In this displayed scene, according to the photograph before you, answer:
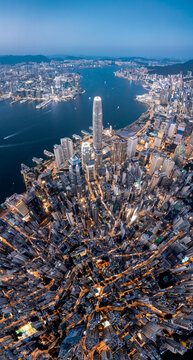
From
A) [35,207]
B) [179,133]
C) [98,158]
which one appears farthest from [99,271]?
[179,133]

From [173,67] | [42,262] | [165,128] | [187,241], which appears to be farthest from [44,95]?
[173,67]

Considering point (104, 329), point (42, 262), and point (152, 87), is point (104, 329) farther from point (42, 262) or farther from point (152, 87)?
point (152, 87)

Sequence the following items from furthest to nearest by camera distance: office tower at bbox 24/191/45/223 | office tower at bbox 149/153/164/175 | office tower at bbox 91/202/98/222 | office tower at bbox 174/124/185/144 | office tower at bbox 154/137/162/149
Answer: office tower at bbox 174/124/185/144, office tower at bbox 154/137/162/149, office tower at bbox 149/153/164/175, office tower at bbox 24/191/45/223, office tower at bbox 91/202/98/222

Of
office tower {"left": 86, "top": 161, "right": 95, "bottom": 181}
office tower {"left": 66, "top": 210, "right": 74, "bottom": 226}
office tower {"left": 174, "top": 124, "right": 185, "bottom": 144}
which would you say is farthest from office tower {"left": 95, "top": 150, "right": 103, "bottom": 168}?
office tower {"left": 174, "top": 124, "right": 185, "bottom": 144}

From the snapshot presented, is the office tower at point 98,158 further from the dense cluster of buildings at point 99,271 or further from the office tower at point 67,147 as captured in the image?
the office tower at point 67,147

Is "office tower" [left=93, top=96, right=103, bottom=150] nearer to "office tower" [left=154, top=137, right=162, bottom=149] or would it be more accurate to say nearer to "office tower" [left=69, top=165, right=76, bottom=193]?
"office tower" [left=154, top=137, right=162, bottom=149]

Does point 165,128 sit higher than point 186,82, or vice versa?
point 186,82

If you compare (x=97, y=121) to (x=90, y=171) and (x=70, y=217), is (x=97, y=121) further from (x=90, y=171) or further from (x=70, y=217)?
(x=70, y=217)
